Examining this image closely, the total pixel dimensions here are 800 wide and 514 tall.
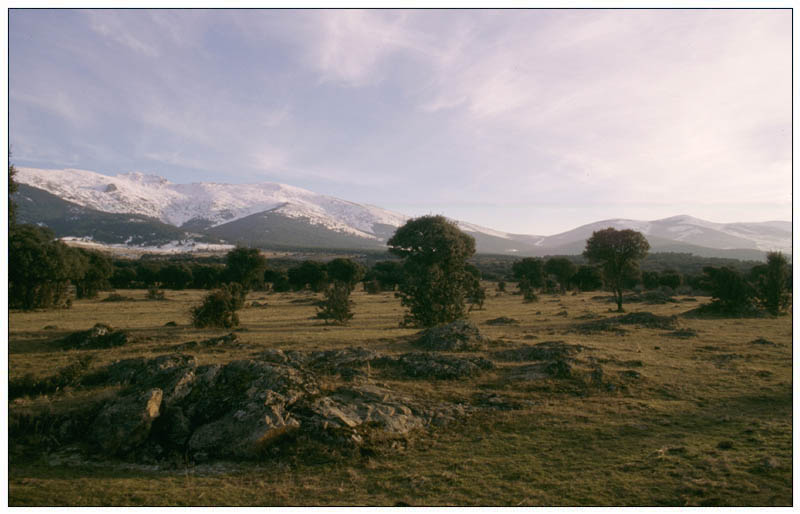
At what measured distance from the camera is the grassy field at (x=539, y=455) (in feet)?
21.3

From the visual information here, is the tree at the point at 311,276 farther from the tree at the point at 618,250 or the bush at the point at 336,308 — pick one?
the tree at the point at 618,250

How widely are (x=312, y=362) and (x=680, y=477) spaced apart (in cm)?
1039

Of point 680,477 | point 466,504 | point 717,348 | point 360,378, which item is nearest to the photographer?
point 466,504

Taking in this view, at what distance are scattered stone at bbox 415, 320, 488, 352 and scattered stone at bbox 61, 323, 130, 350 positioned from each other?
13.4m

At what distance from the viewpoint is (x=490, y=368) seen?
1378cm

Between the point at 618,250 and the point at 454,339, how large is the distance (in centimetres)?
2352

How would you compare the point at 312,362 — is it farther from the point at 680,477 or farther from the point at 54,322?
the point at 54,322

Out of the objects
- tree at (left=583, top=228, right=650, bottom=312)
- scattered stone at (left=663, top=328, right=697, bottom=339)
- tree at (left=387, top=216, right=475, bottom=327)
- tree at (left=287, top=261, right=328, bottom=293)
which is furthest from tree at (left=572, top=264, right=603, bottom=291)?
scattered stone at (left=663, top=328, right=697, bottom=339)

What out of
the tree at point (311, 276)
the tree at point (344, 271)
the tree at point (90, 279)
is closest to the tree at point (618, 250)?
the tree at point (344, 271)

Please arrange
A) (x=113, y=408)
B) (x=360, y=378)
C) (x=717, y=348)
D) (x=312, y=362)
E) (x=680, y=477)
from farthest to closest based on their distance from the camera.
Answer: (x=717, y=348) < (x=312, y=362) < (x=360, y=378) < (x=113, y=408) < (x=680, y=477)

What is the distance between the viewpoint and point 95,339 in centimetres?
1728

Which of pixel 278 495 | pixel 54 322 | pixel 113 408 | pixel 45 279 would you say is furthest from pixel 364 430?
pixel 45 279

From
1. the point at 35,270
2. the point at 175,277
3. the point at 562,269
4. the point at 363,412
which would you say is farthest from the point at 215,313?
the point at 562,269

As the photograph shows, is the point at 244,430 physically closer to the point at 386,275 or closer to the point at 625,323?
the point at 625,323
